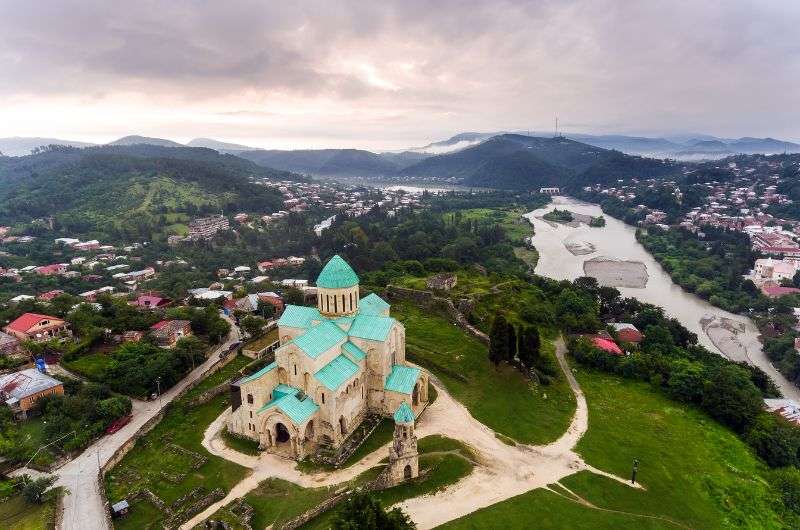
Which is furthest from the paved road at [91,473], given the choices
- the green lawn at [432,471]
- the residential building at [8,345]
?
the residential building at [8,345]

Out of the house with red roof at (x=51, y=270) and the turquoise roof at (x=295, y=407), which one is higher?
the turquoise roof at (x=295, y=407)

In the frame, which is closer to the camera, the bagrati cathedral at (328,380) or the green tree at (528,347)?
the bagrati cathedral at (328,380)

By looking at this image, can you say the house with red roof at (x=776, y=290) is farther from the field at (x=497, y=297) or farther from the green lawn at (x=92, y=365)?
the green lawn at (x=92, y=365)

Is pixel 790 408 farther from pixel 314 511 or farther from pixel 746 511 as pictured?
pixel 314 511

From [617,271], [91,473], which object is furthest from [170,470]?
[617,271]

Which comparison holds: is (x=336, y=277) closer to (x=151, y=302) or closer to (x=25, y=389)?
(x=25, y=389)

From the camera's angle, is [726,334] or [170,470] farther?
[726,334]
